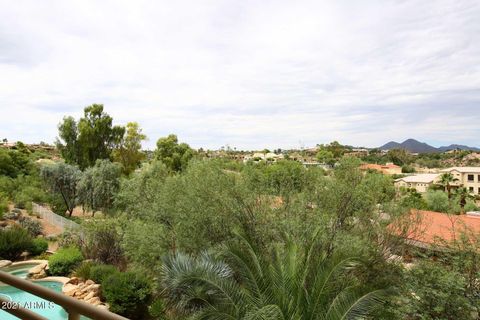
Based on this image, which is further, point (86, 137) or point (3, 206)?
point (86, 137)

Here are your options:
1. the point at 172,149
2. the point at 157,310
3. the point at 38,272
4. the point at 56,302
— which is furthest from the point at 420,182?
the point at 56,302

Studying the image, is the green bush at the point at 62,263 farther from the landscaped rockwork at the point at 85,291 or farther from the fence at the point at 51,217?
the fence at the point at 51,217

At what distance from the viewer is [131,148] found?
109ft

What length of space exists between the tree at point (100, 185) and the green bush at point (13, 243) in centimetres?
702

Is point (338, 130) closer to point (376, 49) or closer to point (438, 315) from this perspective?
point (376, 49)

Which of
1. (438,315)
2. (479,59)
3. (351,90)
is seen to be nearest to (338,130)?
(351,90)

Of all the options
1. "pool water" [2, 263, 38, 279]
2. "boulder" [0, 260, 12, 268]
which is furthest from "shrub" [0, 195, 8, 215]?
"pool water" [2, 263, 38, 279]

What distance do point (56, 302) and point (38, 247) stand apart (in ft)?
60.7

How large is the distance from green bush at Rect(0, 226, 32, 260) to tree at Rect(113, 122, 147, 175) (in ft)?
52.1

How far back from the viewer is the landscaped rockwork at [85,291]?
10.6 m

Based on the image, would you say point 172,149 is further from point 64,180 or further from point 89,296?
point 89,296

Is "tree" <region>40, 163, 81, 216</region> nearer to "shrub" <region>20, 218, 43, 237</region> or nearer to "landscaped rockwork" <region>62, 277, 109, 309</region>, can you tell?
"shrub" <region>20, 218, 43, 237</region>

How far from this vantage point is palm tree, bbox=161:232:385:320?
19.0ft

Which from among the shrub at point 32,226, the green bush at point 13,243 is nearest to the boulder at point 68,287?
the green bush at point 13,243
